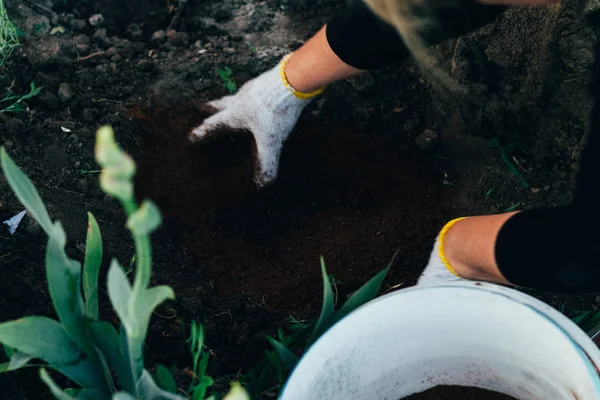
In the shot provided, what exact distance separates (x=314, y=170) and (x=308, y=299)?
1.34 ft

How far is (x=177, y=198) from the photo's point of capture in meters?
1.68

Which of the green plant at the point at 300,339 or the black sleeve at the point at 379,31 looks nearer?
the green plant at the point at 300,339

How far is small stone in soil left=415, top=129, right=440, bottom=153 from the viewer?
174cm

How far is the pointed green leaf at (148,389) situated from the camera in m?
0.84

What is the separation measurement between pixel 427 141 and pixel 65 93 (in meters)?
1.06

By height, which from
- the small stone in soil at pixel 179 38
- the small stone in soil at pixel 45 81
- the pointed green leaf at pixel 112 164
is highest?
the pointed green leaf at pixel 112 164

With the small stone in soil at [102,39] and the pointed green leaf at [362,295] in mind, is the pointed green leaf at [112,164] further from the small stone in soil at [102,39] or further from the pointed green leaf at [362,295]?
the small stone in soil at [102,39]

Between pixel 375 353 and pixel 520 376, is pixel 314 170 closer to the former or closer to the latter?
pixel 375 353

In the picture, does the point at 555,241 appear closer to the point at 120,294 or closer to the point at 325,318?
the point at 325,318

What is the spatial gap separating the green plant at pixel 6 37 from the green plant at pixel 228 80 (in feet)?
2.00

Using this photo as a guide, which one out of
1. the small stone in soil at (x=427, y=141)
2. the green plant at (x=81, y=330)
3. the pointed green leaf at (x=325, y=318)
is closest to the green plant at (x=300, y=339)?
the pointed green leaf at (x=325, y=318)

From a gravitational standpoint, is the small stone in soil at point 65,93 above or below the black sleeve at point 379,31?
below

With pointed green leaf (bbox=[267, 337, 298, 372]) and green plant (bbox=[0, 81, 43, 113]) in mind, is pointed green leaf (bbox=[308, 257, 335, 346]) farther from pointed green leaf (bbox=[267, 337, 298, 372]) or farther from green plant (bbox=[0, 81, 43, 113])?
green plant (bbox=[0, 81, 43, 113])

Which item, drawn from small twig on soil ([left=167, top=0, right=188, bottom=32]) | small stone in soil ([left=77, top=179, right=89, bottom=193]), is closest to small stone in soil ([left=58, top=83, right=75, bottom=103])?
small stone in soil ([left=77, top=179, right=89, bottom=193])
